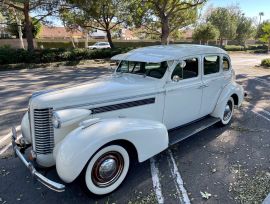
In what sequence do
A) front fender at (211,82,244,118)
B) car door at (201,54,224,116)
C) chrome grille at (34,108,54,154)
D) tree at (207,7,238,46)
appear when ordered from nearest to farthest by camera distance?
1. chrome grille at (34,108,54,154)
2. car door at (201,54,224,116)
3. front fender at (211,82,244,118)
4. tree at (207,7,238,46)

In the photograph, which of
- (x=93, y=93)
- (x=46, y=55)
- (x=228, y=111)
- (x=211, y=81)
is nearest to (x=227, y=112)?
(x=228, y=111)

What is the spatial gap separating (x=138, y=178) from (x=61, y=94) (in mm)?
1703

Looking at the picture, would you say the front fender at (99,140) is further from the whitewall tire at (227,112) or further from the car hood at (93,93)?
the whitewall tire at (227,112)

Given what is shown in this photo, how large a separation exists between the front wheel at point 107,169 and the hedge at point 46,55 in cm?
1560

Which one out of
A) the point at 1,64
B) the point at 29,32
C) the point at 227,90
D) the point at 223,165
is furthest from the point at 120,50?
the point at 223,165

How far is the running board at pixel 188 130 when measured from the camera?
425 cm

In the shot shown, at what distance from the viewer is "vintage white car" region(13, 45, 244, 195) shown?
10.1 ft

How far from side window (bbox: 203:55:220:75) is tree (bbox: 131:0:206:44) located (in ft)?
50.0

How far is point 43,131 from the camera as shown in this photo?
10.6 ft

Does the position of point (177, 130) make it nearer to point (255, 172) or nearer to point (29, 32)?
point (255, 172)

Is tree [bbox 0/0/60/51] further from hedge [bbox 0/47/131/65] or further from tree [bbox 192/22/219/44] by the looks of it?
tree [bbox 192/22/219/44]

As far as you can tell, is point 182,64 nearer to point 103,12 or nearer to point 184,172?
point 184,172

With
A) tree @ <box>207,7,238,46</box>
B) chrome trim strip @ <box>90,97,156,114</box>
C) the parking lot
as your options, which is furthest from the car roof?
tree @ <box>207,7,238,46</box>

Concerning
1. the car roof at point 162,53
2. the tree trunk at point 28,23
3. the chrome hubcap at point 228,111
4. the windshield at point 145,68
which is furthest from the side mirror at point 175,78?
the tree trunk at point 28,23
